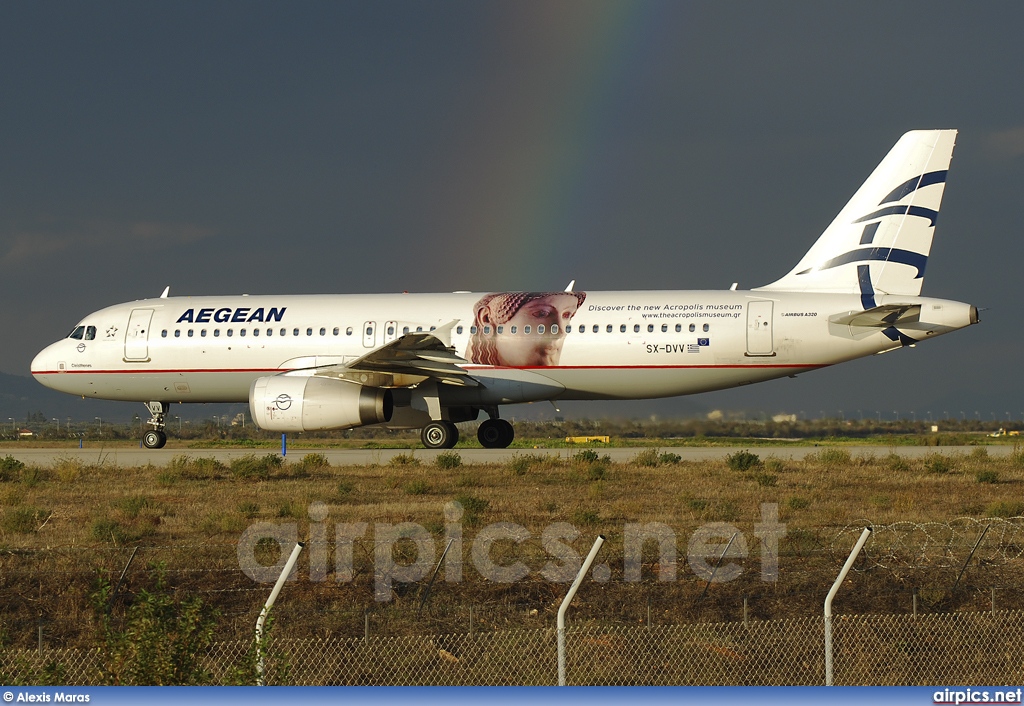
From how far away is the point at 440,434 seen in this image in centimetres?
2666

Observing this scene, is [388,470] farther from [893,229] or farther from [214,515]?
[893,229]

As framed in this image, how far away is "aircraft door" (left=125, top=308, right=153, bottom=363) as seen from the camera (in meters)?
28.6

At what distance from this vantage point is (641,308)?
2559cm

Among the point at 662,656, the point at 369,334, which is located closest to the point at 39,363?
the point at 369,334

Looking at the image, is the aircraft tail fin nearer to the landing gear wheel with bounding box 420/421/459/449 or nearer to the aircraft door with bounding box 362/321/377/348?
the landing gear wheel with bounding box 420/421/459/449

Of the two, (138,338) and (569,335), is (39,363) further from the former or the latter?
(569,335)

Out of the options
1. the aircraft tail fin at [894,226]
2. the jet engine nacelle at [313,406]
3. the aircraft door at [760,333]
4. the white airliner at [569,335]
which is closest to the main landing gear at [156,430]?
the white airliner at [569,335]

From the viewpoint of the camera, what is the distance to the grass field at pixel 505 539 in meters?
10.2

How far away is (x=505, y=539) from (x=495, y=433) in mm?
15403

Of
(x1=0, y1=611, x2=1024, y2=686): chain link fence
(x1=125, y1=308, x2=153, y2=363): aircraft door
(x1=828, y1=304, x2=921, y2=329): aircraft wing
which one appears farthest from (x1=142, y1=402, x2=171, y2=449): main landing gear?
(x1=0, y1=611, x2=1024, y2=686): chain link fence

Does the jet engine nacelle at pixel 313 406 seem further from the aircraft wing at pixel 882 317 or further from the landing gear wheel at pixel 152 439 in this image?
the aircraft wing at pixel 882 317

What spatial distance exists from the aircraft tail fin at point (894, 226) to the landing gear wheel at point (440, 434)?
857cm

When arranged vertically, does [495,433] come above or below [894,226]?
below

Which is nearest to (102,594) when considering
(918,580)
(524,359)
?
(918,580)
